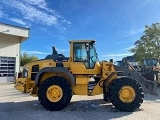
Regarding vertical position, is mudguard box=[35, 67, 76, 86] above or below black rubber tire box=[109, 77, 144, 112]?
above

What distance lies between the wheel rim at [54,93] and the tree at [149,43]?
28.0 metres

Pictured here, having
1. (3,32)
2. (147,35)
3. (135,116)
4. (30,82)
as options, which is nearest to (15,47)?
(3,32)

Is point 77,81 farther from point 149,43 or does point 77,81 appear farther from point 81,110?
point 149,43

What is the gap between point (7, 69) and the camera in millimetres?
22875

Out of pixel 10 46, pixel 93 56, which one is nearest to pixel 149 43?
pixel 10 46

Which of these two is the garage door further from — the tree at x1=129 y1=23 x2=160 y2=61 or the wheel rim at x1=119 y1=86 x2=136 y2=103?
the tree at x1=129 y1=23 x2=160 y2=61

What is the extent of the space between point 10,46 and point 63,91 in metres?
17.1

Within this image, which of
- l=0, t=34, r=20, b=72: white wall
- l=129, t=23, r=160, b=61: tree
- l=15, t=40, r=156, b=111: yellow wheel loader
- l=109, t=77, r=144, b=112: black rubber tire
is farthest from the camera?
l=129, t=23, r=160, b=61: tree

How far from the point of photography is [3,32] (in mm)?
21969

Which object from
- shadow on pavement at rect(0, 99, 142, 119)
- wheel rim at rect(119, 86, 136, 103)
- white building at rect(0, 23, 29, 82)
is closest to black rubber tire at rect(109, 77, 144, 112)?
wheel rim at rect(119, 86, 136, 103)

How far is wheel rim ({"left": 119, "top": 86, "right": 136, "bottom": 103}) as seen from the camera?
7996mm

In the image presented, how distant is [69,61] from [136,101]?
120 inches

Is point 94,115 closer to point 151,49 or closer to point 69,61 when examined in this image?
point 69,61

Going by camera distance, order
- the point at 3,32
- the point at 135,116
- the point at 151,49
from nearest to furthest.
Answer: the point at 135,116
the point at 3,32
the point at 151,49
